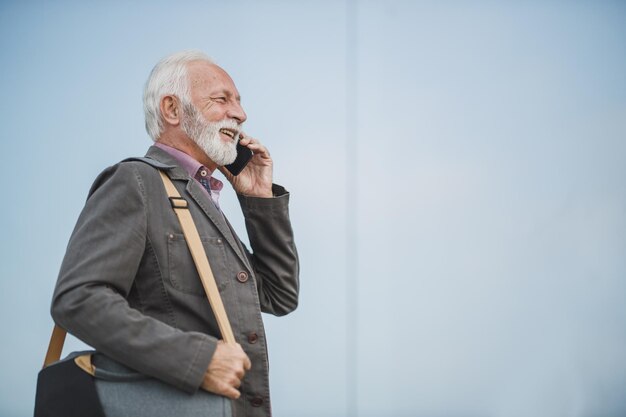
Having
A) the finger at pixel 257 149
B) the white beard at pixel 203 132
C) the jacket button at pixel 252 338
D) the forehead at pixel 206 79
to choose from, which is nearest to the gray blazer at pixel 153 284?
the jacket button at pixel 252 338

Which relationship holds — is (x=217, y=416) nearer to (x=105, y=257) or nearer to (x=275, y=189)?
(x=105, y=257)

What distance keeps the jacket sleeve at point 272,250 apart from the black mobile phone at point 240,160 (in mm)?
75

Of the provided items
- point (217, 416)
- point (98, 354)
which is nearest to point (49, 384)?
point (98, 354)

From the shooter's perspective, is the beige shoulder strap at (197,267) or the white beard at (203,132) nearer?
the beige shoulder strap at (197,267)

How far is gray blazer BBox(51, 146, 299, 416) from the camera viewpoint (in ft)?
3.95

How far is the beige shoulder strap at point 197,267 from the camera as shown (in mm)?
1316

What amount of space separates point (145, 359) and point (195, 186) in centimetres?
46

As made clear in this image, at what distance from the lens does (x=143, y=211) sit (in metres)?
1.34

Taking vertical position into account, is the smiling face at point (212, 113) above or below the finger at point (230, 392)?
above

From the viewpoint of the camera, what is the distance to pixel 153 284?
1.36 metres

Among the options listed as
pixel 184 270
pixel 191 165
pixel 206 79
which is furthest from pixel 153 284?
pixel 206 79

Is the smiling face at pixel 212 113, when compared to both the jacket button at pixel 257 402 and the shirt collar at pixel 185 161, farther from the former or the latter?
the jacket button at pixel 257 402

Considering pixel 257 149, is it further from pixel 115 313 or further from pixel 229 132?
pixel 115 313

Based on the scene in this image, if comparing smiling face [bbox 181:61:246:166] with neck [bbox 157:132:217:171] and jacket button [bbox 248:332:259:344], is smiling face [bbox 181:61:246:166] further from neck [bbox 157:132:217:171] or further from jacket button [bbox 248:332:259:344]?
jacket button [bbox 248:332:259:344]
